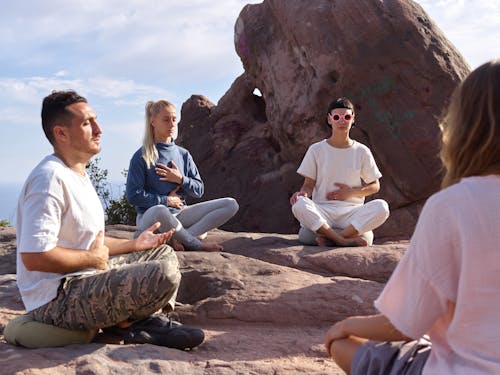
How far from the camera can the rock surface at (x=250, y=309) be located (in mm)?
3010

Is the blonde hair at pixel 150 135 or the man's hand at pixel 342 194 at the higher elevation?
the blonde hair at pixel 150 135

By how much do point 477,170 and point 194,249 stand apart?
166 inches

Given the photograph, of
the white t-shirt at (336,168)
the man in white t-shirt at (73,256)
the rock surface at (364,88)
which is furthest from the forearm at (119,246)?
the rock surface at (364,88)

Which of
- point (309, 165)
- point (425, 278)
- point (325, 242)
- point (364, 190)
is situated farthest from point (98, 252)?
point (364, 190)

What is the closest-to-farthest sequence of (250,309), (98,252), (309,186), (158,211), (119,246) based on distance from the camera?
(98,252)
(119,246)
(250,309)
(158,211)
(309,186)

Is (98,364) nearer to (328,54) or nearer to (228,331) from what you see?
(228,331)

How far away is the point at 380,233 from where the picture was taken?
9.29m

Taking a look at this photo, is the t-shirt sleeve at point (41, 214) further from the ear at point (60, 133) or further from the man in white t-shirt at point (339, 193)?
the man in white t-shirt at point (339, 193)

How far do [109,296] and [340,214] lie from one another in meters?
3.24

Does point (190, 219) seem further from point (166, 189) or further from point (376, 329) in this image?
point (376, 329)

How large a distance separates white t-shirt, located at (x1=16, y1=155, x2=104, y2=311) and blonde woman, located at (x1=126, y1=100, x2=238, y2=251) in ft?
7.74

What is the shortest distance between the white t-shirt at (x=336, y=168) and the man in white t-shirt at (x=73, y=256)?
3.00m

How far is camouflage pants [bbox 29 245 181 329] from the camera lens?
306cm

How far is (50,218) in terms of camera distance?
289 cm
